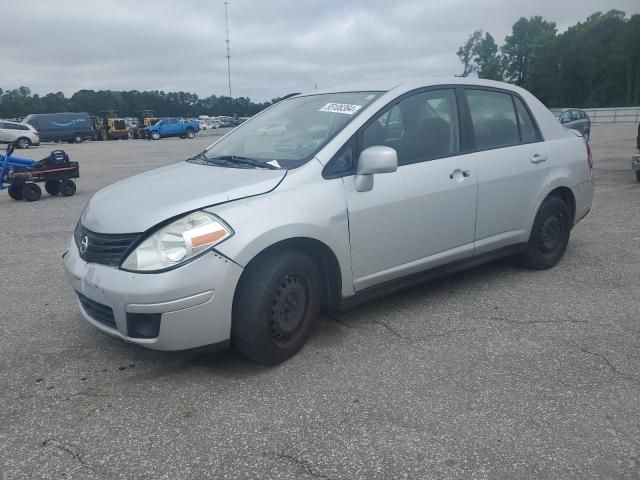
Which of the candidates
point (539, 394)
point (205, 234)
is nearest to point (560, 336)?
point (539, 394)

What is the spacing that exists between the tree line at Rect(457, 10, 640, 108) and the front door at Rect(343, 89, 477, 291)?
73.5 meters

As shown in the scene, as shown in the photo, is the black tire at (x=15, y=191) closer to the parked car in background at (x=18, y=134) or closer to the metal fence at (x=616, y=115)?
the parked car in background at (x=18, y=134)

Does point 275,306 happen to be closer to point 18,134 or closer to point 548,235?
point 548,235

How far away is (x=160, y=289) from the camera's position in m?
2.85

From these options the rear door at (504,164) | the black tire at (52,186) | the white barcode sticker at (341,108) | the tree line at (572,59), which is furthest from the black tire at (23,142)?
the tree line at (572,59)

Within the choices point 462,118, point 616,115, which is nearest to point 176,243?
point 462,118

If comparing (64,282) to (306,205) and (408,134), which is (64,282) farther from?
(408,134)

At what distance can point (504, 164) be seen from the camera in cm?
442

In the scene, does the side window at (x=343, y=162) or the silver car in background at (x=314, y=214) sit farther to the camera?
the side window at (x=343, y=162)

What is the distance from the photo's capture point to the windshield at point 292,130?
3.64 metres

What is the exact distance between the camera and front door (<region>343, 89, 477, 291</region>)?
141 inches

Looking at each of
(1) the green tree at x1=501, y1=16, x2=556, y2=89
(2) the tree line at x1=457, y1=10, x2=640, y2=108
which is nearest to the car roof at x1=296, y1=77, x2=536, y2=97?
(2) the tree line at x1=457, y1=10, x2=640, y2=108

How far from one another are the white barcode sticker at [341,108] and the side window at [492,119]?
3.51ft

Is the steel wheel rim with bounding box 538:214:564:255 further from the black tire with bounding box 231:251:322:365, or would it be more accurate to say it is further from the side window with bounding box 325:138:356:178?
the black tire with bounding box 231:251:322:365
